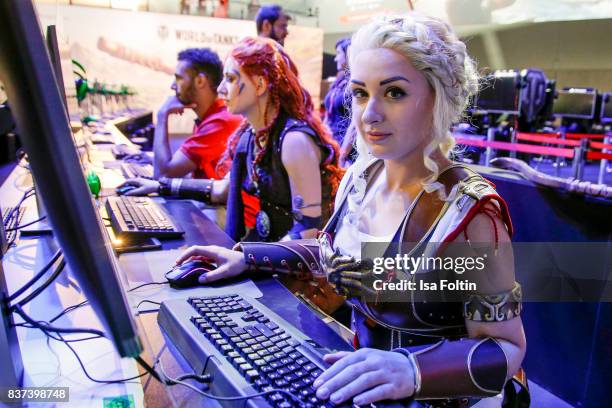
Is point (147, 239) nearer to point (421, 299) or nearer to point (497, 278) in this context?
point (421, 299)

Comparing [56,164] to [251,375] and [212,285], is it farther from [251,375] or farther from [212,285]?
[212,285]

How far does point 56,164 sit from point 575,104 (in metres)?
7.48

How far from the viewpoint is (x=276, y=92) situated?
184 cm

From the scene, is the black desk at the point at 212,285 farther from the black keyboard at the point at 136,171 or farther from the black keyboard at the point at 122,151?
the black keyboard at the point at 122,151


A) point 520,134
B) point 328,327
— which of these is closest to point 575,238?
point 328,327

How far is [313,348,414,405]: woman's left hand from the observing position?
681mm

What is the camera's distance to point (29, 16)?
373mm

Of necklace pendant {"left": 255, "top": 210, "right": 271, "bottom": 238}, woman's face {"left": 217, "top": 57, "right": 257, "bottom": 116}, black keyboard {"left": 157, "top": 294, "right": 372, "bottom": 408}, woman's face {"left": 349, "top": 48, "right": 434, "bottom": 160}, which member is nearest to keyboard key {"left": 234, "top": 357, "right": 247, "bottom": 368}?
black keyboard {"left": 157, "top": 294, "right": 372, "bottom": 408}

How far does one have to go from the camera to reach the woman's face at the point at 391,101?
933 millimetres

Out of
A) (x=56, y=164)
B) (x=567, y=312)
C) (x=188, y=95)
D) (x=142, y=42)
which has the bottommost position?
(x=567, y=312)

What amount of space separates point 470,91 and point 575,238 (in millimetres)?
1392

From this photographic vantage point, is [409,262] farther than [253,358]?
Yes

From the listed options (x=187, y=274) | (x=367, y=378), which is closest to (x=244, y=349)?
(x=367, y=378)

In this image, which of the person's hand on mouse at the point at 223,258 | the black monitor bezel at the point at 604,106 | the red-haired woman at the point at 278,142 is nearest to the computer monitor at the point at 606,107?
the black monitor bezel at the point at 604,106
